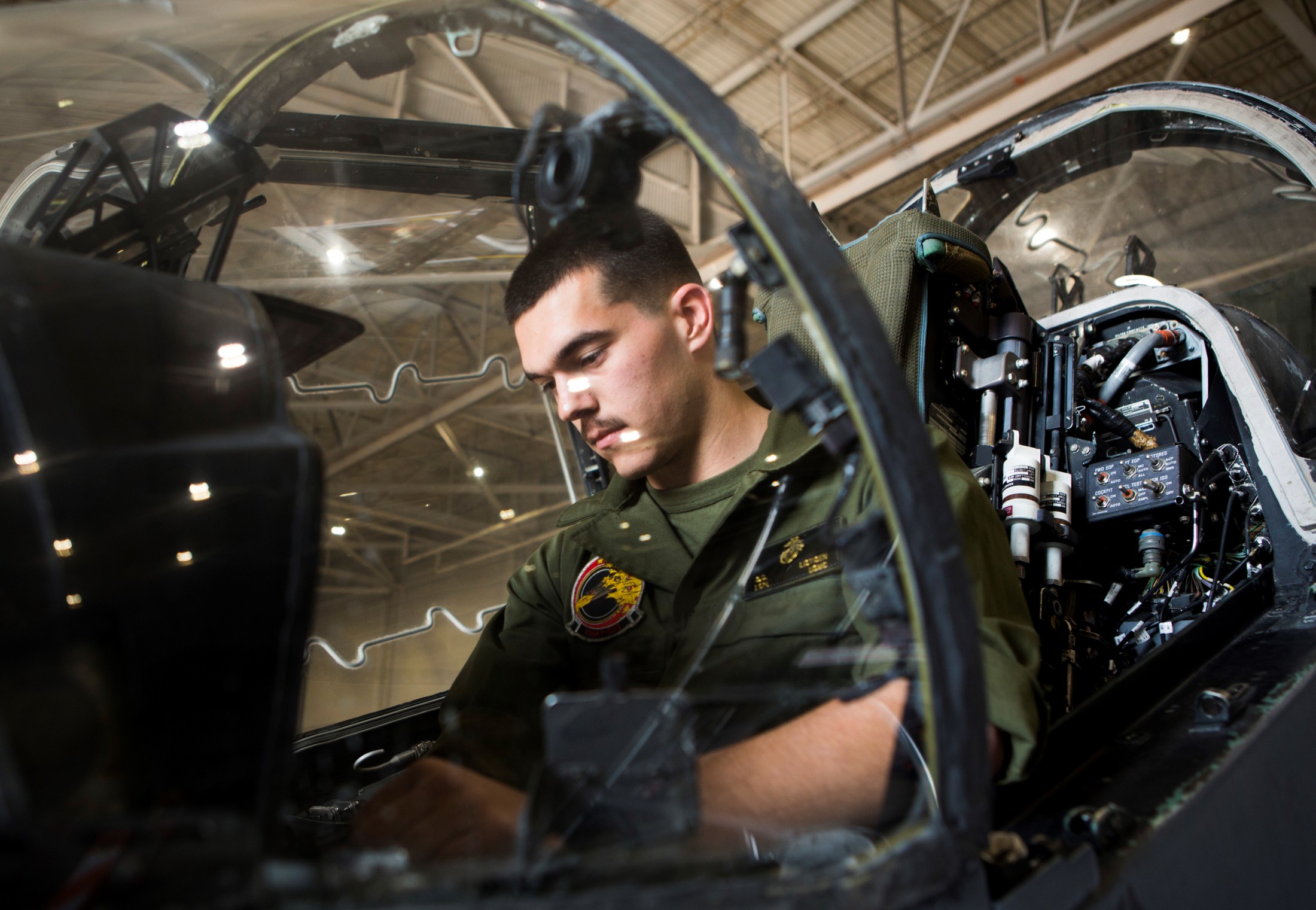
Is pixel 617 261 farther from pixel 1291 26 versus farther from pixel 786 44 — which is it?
pixel 1291 26

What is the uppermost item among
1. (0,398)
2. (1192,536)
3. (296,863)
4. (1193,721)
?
(0,398)

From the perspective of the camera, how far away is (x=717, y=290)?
0.74 meters

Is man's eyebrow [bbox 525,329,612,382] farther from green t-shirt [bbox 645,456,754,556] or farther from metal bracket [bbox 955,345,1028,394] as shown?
metal bracket [bbox 955,345,1028,394]

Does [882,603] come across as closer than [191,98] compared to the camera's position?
Yes

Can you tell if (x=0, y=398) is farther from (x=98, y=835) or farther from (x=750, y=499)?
(x=750, y=499)

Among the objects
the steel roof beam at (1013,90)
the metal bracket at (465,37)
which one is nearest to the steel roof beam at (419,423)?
the metal bracket at (465,37)

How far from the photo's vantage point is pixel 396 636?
1.01m

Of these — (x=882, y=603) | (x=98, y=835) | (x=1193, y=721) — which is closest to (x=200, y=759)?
(x=98, y=835)

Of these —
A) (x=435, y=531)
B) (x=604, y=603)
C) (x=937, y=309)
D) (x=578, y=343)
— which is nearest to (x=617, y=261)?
(x=578, y=343)

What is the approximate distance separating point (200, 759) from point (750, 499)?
0.50m

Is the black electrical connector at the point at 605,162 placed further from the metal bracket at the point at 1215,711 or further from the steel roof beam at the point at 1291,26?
the steel roof beam at the point at 1291,26

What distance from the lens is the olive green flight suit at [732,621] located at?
69 cm

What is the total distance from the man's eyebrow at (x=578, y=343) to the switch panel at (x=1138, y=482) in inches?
53.5

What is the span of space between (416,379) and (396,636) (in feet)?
1.07
